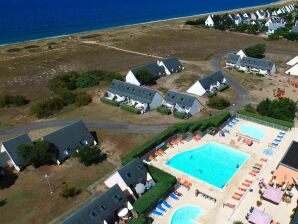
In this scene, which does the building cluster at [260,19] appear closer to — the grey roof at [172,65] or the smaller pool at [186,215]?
the grey roof at [172,65]

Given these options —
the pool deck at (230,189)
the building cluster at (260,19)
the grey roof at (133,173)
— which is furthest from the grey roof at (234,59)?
the grey roof at (133,173)

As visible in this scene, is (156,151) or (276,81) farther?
(276,81)

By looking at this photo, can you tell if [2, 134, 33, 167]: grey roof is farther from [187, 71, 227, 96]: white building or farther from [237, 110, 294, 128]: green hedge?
[237, 110, 294, 128]: green hedge

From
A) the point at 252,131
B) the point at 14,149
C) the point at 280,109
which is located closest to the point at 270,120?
the point at 280,109

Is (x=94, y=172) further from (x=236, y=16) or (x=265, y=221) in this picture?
(x=236, y=16)

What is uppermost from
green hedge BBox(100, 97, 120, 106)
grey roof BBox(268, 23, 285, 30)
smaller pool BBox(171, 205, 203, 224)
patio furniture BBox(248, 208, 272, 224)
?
grey roof BBox(268, 23, 285, 30)

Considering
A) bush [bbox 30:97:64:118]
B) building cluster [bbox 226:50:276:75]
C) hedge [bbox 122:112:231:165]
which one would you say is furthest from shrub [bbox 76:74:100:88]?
building cluster [bbox 226:50:276:75]

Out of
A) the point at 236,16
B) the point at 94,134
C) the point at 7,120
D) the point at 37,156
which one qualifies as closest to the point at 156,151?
the point at 94,134
